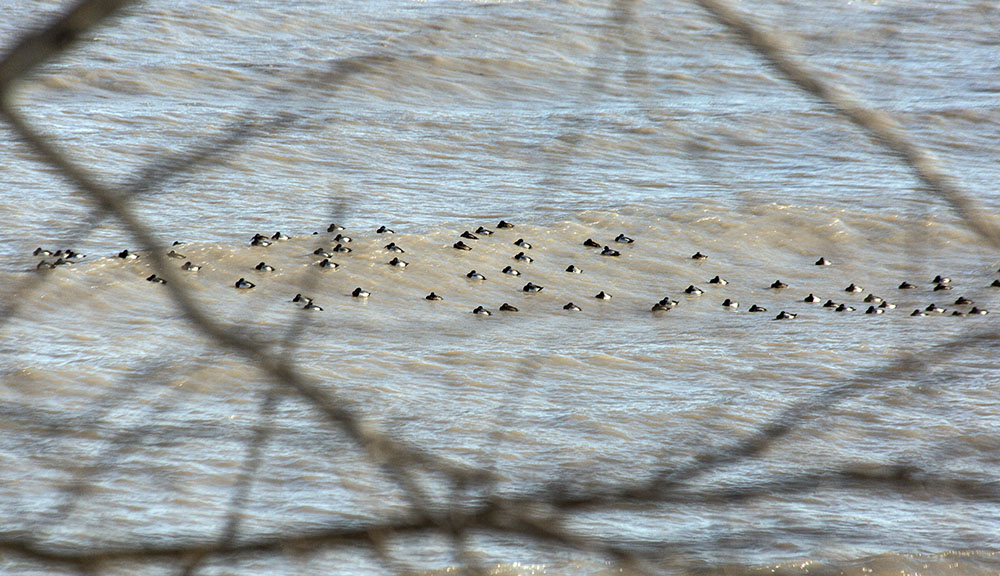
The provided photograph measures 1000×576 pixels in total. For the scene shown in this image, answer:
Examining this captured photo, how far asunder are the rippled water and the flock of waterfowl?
85mm

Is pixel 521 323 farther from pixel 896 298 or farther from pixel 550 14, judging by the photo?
pixel 550 14

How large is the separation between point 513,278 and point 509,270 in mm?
73

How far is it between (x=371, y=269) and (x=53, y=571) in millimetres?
4533

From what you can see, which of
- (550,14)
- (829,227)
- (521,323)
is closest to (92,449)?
(521,323)

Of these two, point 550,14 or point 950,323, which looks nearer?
point 950,323

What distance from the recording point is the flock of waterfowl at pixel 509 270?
7.78m

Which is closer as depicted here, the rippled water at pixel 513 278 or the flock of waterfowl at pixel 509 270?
the rippled water at pixel 513 278

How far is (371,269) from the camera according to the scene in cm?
818

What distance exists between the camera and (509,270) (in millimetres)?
8383

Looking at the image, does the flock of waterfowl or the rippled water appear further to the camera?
the flock of waterfowl

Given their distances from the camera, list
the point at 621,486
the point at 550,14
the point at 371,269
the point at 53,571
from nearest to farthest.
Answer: the point at 53,571 < the point at 621,486 < the point at 371,269 < the point at 550,14

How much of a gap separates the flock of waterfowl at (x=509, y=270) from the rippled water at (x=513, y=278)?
0.28 feet

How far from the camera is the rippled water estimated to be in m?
4.49

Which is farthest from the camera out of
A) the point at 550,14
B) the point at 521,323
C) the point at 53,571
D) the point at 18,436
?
the point at 550,14
